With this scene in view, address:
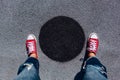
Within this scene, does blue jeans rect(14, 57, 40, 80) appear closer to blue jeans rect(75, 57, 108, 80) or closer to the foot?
the foot

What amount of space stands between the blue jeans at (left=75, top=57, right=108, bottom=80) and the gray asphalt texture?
0.25 feet

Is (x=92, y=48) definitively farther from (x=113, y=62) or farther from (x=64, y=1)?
(x=64, y=1)

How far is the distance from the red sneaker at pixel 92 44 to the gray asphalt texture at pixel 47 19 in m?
0.04

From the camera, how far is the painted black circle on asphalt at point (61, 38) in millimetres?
3104

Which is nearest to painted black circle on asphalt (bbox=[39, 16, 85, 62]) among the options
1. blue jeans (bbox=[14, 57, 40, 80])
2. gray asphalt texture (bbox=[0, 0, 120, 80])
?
gray asphalt texture (bbox=[0, 0, 120, 80])

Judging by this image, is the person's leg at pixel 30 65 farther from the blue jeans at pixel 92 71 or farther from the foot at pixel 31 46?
the blue jeans at pixel 92 71

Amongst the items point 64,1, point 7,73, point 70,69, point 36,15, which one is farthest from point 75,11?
point 7,73

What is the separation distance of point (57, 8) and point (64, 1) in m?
0.11

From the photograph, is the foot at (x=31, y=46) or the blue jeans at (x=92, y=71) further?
the foot at (x=31, y=46)

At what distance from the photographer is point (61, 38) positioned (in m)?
3.11

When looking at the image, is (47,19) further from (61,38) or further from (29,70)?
(29,70)

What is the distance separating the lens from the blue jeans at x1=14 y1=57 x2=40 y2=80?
9.58 feet

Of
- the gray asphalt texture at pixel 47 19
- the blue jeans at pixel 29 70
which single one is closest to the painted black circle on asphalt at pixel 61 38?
Result: the gray asphalt texture at pixel 47 19

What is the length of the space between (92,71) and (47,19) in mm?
730
